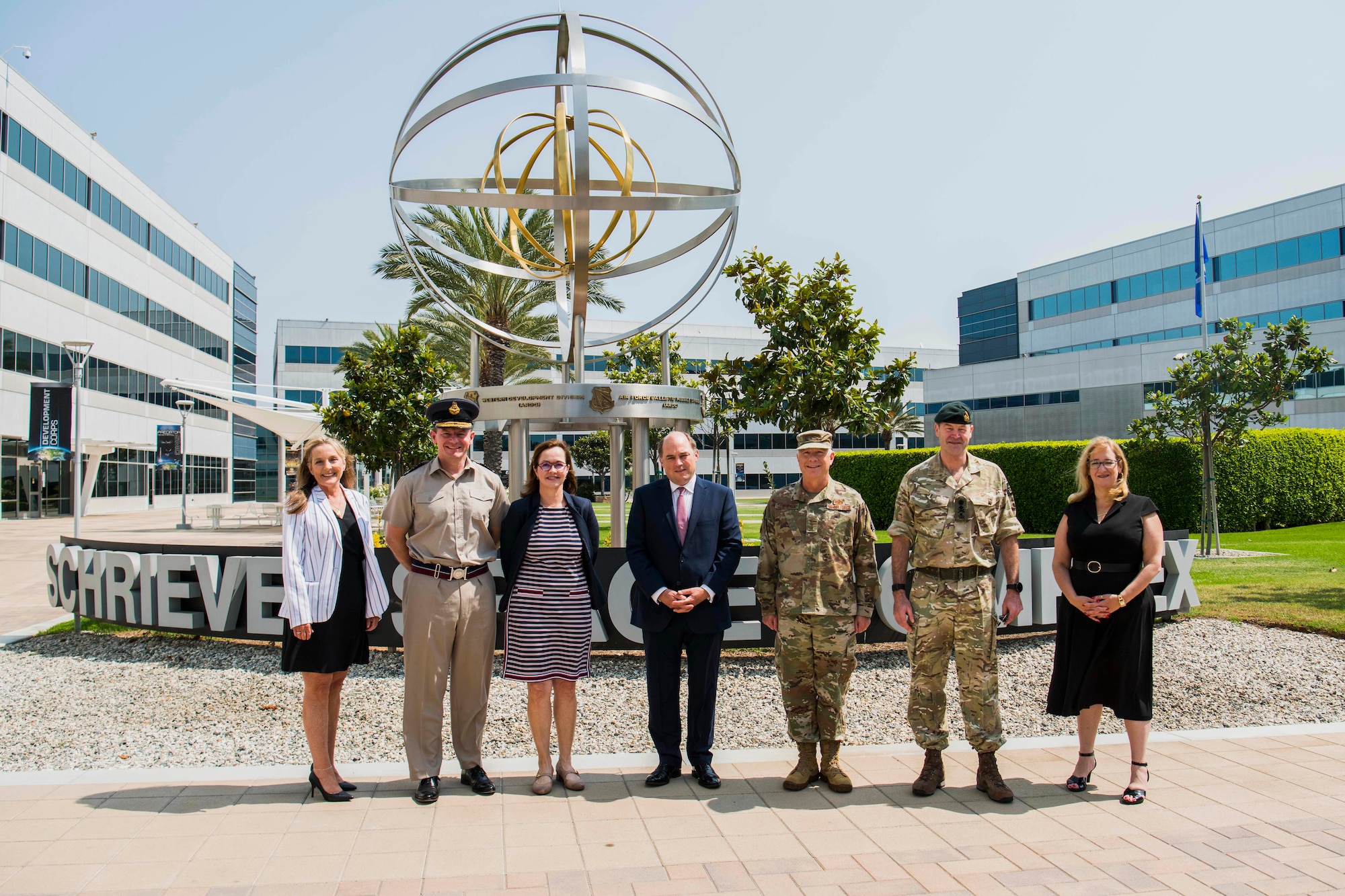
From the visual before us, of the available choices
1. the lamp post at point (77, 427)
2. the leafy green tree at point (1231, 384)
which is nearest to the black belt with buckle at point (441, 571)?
the lamp post at point (77, 427)

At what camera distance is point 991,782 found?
464 centimetres

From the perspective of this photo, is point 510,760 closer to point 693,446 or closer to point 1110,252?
point 693,446

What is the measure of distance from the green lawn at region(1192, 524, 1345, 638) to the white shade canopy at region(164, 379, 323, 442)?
25118 mm

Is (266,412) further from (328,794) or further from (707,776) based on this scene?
(707,776)

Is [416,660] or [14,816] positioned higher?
[416,660]

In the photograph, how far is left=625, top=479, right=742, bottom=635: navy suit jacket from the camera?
15.9 feet

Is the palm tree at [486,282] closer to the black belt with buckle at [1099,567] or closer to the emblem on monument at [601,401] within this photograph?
the emblem on monument at [601,401]

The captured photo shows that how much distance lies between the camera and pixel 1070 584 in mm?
4816

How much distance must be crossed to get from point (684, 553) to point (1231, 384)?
676 inches

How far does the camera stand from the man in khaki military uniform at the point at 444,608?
15.4ft

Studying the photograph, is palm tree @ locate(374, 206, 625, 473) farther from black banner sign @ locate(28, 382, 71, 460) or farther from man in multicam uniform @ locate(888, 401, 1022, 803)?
man in multicam uniform @ locate(888, 401, 1022, 803)

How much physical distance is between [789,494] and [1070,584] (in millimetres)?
1571

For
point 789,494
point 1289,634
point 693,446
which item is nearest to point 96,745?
point 693,446

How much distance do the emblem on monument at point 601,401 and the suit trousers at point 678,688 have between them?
176 inches
